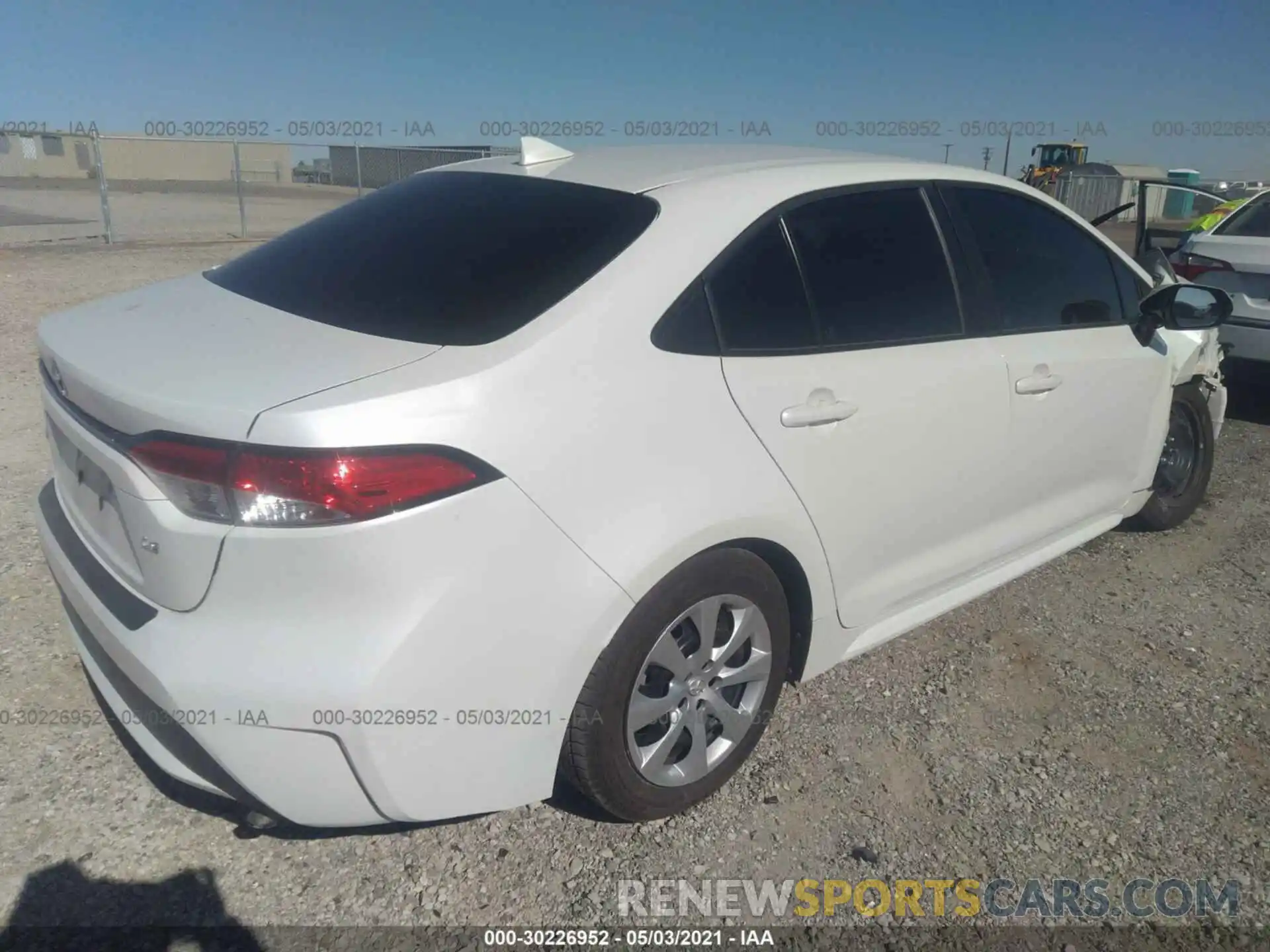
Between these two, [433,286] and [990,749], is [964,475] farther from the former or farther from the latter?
[433,286]

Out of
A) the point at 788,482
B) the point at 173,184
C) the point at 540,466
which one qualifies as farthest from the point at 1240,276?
the point at 173,184

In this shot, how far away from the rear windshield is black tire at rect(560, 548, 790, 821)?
0.72 m

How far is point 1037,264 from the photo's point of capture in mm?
3379

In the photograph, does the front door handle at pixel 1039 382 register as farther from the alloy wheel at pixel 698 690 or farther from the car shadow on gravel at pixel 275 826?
the car shadow on gravel at pixel 275 826

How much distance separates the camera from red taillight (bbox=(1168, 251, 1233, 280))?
630cm

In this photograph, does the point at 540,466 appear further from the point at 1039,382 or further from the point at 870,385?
the point at 1039,382

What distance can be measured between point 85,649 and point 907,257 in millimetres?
2545

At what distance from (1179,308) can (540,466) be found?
3.00 metres

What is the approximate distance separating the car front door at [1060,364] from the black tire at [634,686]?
1221mm

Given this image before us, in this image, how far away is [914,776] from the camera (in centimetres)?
276

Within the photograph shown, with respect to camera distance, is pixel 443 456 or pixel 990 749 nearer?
pixel 443 456

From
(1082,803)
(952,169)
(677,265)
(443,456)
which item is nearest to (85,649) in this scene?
(443,456)

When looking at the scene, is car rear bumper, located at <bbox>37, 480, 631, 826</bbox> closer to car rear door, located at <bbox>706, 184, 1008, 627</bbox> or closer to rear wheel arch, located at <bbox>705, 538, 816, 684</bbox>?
rear wheel arch, located at <bbox>705, 538, 816, 684</bbox>

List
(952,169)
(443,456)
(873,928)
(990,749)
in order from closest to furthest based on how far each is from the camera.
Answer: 1. (443,456)
2. (873,928)
3. (990,749)
4. (952,169)
